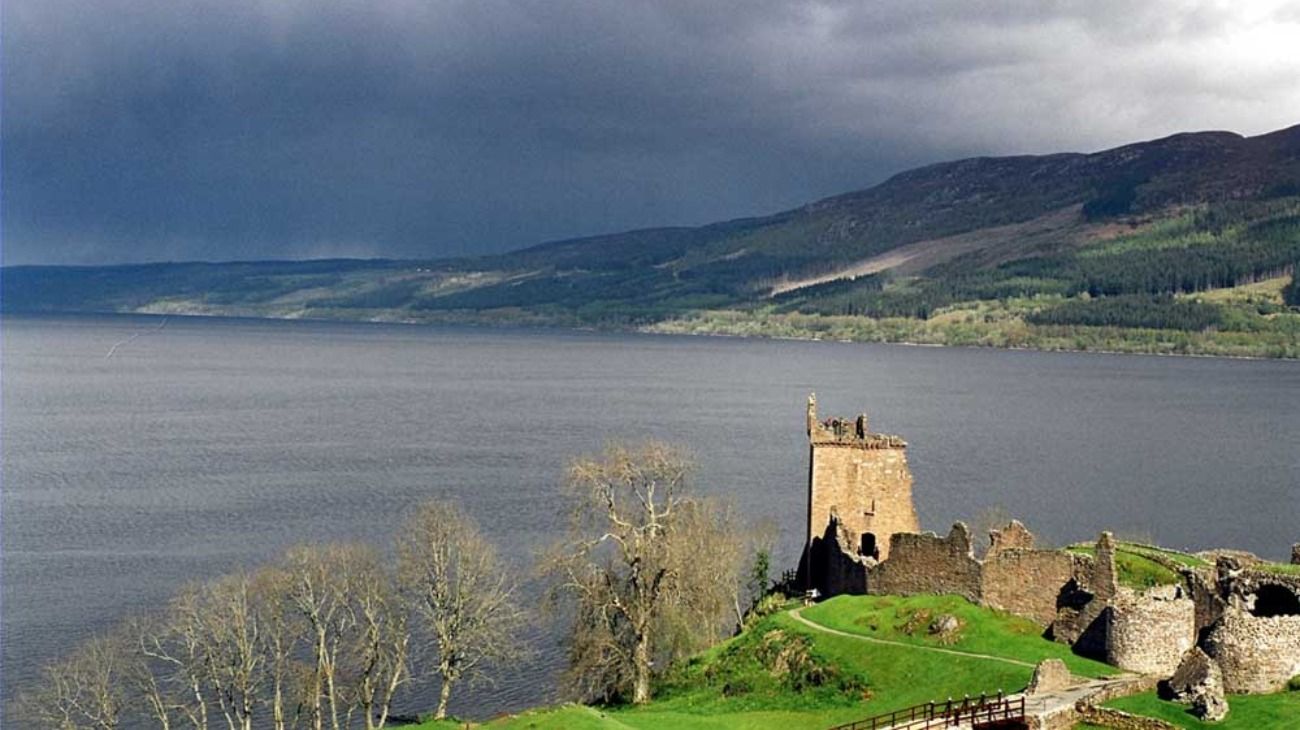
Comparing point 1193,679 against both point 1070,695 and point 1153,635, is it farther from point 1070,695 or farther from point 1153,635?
point 1153,635

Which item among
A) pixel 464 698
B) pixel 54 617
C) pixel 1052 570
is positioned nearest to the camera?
pixel 1052 570

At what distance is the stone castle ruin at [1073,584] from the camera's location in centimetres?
4069

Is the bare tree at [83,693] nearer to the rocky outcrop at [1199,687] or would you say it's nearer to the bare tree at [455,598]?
the bare tree at [455,598]

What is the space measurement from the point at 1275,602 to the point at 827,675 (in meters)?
16.4

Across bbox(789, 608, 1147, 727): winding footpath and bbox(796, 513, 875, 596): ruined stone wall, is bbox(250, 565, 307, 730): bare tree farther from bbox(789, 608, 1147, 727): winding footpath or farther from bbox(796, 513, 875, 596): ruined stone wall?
bbox(789, 608, 1147, 727): winding footpath

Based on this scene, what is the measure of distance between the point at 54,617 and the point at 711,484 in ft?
216

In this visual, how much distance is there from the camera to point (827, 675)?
49.4 m

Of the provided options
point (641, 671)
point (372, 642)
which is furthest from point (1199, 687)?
point (372, 642)

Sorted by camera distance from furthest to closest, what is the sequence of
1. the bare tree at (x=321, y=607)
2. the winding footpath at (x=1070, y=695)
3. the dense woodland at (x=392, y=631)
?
the dense woodland at (x=392, y=631) → the bare tree at (x=321, y=607) → the winding footpath at (x=1070, y=695)

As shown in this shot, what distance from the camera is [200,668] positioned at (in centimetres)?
6084

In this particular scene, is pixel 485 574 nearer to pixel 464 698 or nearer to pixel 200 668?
pixel 464 698

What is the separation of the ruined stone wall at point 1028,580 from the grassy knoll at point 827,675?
0.79 metres

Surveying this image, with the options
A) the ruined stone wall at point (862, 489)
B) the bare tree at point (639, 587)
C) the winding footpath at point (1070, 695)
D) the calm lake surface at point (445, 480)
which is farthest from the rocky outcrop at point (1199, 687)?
the calm lake surface at point (445, 480)

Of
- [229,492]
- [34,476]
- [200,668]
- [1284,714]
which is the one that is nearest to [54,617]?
[200,668]
